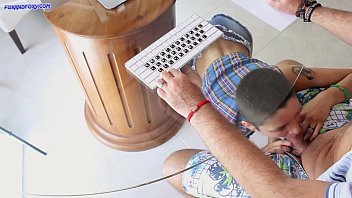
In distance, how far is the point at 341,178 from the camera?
0.64m

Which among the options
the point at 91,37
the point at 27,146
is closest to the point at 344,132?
the point at 91,37

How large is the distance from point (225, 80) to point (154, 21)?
0.21m

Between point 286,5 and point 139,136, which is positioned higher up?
point 286,5

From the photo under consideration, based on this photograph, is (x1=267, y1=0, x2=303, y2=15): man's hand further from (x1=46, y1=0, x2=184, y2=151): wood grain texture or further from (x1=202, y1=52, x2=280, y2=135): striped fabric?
(x1=46, y1=0, x2=184, y2=151): wood grain texture

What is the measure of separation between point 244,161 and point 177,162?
0.31m

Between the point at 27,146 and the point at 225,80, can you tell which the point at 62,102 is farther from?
the point at 225,80

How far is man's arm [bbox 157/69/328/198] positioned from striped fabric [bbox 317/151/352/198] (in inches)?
0.7

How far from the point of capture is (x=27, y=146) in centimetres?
110

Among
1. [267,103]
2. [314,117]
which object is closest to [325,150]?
[314,117]

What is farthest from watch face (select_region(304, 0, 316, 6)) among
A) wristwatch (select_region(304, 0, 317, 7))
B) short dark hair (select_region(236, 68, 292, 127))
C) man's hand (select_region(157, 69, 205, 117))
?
man's hand (select_region(157, 69, 205, 117))

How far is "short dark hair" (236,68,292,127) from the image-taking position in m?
0.68

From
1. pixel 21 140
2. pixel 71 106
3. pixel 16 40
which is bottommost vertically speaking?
pixel 71 106

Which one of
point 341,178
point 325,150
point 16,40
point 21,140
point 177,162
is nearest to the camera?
point 341,178

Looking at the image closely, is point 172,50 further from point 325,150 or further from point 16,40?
point 16,40
